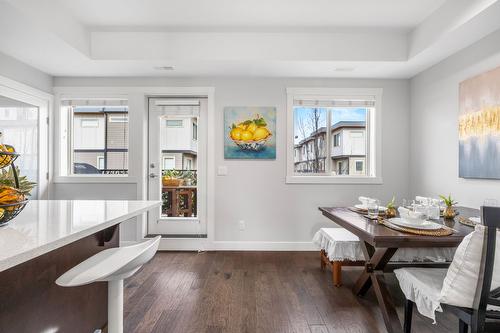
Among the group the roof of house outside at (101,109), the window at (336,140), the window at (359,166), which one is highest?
the roof of house outside at (101,109)

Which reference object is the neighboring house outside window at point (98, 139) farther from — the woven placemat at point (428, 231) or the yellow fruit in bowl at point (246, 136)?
the woven placemat at point (428, 231)

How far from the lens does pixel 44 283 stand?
1287mm

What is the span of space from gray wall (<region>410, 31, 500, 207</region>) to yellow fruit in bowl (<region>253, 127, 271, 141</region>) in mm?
1906

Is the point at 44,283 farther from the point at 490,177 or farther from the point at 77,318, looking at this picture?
the point at 490,177

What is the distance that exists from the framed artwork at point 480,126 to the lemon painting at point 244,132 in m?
2.04

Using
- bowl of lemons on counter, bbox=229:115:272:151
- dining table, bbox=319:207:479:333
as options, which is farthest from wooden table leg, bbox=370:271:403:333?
bowl of lemons on counter, bbox=229:115:272:151

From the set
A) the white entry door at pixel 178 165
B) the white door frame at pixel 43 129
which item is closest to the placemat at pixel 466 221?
the white entry door at pixel 178 165

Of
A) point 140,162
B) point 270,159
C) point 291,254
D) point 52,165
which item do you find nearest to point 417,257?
point 291,254

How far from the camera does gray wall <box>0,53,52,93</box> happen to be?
289 centimetres

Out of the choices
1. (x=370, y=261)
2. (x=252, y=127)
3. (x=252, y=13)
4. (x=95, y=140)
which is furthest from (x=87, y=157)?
(x=370, y=261)

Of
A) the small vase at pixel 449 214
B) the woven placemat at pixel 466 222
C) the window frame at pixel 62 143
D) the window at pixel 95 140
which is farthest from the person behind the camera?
the window at pixel 95 140

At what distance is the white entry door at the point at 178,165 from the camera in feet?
12.4

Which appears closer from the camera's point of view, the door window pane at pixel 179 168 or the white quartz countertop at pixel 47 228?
the white quartz countertop at pixel 47 228

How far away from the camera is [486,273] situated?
124 centimetres
